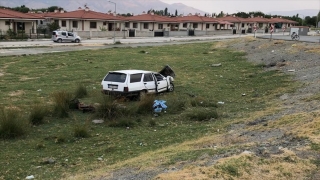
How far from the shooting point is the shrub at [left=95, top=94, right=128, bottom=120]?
13109mm

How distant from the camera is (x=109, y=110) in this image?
42.8ft

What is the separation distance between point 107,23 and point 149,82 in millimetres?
61384

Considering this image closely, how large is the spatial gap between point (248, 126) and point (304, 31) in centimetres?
5225

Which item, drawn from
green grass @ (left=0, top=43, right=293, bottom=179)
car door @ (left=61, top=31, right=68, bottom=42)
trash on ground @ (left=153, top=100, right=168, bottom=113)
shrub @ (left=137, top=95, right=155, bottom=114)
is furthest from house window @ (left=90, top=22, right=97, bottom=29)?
shrub @ (left=137, top=95, right=155, bottom=114)

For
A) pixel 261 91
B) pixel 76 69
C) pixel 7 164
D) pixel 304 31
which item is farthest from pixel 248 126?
pixel 304 31

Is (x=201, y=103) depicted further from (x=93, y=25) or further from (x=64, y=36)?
(x=93, y=25)

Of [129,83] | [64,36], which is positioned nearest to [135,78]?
[129,83]

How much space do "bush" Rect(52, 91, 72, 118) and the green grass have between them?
15cm

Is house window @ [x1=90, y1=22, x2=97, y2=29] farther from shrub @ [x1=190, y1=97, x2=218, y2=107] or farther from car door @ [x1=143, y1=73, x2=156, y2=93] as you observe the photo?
shrub @ [x1=190, y1=97, x2=218, y2=107]

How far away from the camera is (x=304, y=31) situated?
58.5 meters

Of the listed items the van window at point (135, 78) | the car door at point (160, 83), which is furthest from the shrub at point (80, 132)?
the car door at point (160, 83)

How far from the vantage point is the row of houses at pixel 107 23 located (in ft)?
201

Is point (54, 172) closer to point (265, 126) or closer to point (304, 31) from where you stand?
point (265, 126)

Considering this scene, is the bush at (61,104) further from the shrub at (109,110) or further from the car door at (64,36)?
the car door at (64,36)
